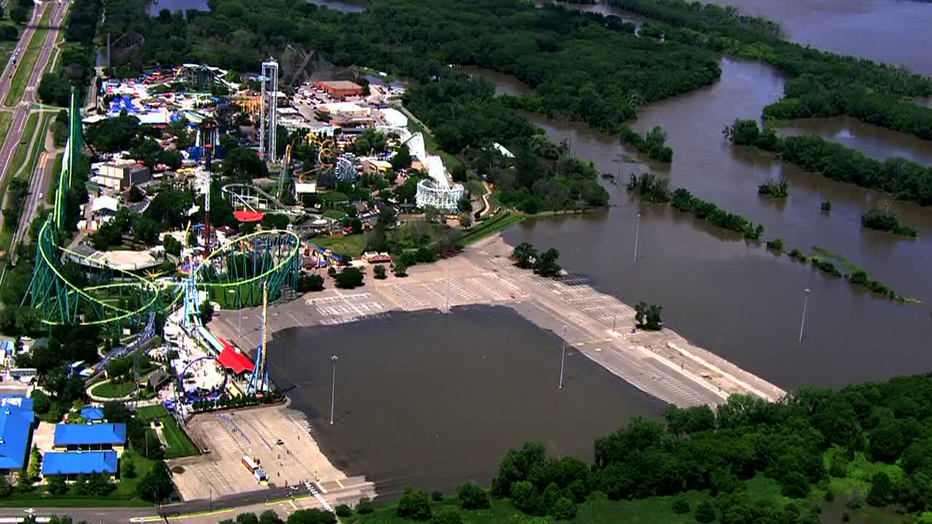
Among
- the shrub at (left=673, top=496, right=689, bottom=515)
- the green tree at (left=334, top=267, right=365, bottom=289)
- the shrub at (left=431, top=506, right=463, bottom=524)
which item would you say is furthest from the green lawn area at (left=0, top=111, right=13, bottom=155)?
the shrub at (left=673, top=496, right=689, bottom=515)

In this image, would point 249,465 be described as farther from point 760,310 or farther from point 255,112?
point 255,112

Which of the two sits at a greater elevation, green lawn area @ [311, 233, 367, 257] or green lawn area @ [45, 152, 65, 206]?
green lawn area @ [45, 152, 65, 206]

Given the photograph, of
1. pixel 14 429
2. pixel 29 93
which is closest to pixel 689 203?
pixel 14 429

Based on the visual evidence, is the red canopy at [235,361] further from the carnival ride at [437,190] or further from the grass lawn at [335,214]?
the carnival ride at [437,190]

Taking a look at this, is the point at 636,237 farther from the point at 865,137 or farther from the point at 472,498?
the point at 865,137

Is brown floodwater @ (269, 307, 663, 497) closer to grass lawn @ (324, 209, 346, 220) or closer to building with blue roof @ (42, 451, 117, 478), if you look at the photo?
building with blue roof @ (42, 451, 117, 478)

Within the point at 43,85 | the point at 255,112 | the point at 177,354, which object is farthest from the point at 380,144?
the point at 177,354

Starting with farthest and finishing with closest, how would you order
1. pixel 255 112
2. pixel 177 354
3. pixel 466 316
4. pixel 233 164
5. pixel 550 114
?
pixel 550 114, pixel 255 112, pixel 233 164, pixel 466 316, pixel 177 354
